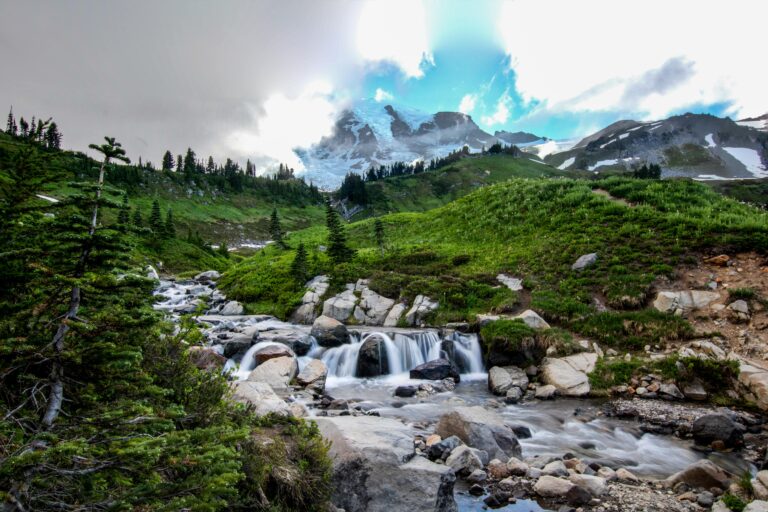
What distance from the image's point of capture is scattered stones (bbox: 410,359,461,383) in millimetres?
18594

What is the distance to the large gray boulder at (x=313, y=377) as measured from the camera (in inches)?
666

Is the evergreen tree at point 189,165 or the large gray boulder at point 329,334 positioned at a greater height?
the evergreen tree at point 189,165

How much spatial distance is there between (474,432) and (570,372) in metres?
8.28

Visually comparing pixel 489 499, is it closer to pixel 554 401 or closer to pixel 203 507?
pixel 203 507

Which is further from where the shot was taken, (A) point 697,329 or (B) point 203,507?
(A) point 697,329

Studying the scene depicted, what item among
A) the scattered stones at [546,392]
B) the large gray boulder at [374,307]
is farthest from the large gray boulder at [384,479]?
the large gray boulder at [374,307]

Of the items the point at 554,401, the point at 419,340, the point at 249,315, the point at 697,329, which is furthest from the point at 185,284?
the point at 697,329

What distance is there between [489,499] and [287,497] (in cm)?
485

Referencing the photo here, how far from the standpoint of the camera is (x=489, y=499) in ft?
28.0

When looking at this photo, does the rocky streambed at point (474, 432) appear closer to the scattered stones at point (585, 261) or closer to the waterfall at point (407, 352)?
the waterfall at point (407, 352)

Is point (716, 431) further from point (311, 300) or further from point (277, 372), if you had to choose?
point (311, 300)

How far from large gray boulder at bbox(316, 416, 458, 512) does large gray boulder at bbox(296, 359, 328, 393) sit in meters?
9.06

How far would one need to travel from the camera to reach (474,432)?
1073 centimetres

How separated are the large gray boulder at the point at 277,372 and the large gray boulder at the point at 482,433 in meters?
7.85
